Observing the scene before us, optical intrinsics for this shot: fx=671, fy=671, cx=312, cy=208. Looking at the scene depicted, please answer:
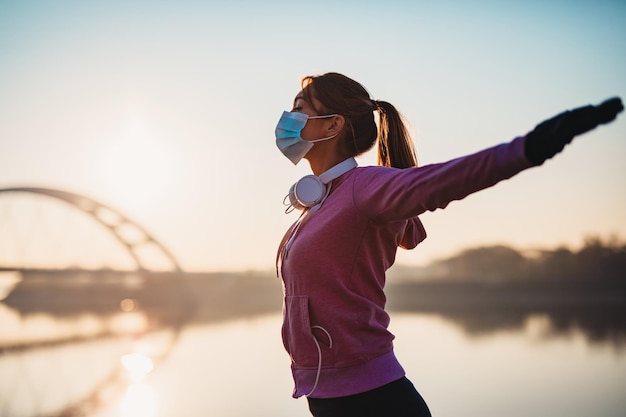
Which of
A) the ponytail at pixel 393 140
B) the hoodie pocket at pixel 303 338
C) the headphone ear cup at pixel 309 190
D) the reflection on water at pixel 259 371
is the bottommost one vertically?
the reflection on water at pixel 259 371

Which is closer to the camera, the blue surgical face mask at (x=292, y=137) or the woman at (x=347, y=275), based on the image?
the woman at (x=347, y=275)

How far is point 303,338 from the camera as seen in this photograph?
1661mm

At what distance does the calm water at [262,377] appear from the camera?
4957mm

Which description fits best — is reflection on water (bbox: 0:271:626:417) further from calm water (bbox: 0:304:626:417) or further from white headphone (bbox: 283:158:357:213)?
white headphone (bbox: 283:158:357:213)

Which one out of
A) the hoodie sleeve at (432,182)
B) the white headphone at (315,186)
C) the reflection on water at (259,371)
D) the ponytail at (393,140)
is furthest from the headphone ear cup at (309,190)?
the reflection on water at (259,371)

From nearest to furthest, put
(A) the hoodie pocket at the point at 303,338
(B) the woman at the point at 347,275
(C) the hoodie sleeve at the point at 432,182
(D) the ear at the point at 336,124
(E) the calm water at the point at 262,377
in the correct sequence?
(C) the hoodie sleeve at the point at 432,182 → (B) the woman at the point at 347,275 → (A) the hoodie pocket at the point at 303,338 → (D) the ear at the point at 336,124 → (E) the calm water at the point at 262,377

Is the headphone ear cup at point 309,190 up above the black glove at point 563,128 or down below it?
below

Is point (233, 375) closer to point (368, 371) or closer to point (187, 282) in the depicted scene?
point (368, 371)

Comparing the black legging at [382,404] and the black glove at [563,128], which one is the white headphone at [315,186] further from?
the black glove at [563,128]

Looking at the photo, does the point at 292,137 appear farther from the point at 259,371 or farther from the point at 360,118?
the point at 259,371

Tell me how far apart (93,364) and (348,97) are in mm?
6785

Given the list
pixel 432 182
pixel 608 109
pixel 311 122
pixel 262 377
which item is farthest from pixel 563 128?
pixel 262 377

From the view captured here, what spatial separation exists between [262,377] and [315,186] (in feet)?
15.9

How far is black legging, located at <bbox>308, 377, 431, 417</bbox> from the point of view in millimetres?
1579
